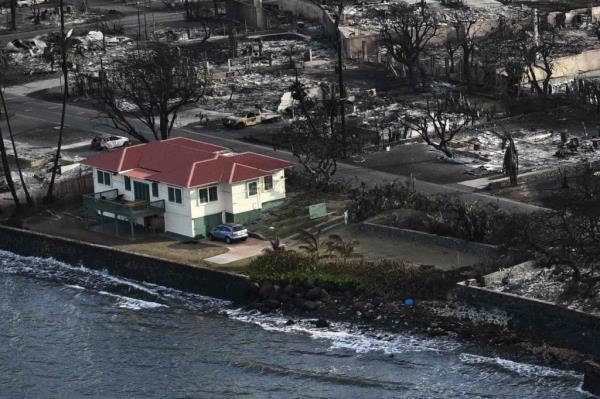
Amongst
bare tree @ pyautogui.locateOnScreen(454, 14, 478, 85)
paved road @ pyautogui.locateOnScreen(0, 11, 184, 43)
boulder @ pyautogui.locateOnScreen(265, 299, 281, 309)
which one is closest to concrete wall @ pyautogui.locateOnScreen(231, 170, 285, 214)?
boulder @ pyautogui.locateOnScreen(265, 299, 281, 309)

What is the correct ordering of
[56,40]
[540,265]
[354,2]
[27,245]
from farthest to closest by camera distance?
1. [354,2]
2. [56,40]
3. [27,245]
4. [540,265]

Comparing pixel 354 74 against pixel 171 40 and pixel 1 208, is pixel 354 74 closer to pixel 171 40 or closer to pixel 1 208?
pixel 171 40

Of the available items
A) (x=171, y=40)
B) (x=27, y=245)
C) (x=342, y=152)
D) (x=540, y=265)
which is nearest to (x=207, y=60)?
(x=171, y=40)

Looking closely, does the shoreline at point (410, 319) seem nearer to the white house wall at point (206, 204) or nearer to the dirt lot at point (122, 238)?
the dirt lot at point (122, 238)

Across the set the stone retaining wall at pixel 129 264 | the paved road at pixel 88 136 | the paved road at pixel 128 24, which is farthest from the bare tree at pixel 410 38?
the stone retaining wall at pixel 129 264

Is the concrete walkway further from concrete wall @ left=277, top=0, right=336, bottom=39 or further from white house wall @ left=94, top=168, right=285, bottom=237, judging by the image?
white house wall @ left=94, top=168, right=285, bottom=237

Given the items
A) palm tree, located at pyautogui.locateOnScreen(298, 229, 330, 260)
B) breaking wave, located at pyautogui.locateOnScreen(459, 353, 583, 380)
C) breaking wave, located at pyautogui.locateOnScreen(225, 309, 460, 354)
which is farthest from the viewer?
palm tree, located at pyautogui.locateOnScreen(298, 229, 330, 260)
